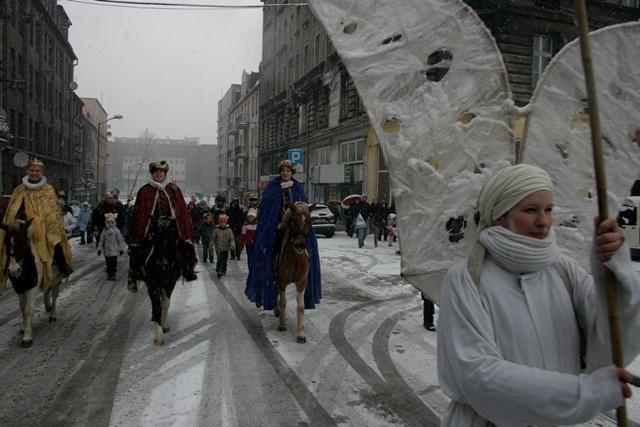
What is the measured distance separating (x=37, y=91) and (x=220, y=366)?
42.3 m

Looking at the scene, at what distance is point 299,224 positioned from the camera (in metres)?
6.28

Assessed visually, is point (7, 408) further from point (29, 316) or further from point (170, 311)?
point (170, 311)

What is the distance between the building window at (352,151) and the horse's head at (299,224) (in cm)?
2205

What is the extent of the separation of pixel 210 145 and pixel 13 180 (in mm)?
89316

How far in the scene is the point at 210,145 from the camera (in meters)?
120

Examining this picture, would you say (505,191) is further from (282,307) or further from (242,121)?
(242,121)

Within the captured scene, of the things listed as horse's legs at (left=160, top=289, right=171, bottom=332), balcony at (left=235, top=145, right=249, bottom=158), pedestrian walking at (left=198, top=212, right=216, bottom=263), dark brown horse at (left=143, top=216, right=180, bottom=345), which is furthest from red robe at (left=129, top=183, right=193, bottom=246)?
balcony at (left=235, top=145, right=249, bottom=158)

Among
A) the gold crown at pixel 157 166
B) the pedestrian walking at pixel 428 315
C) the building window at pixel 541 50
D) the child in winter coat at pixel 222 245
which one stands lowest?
the pedestrian walking at pixel 428 315

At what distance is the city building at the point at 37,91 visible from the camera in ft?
102

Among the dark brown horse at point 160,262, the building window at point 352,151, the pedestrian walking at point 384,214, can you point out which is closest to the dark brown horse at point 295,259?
the dark brown horse at point 160,262

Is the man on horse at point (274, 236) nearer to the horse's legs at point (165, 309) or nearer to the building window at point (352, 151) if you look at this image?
the horse's legs at point (165, 309)

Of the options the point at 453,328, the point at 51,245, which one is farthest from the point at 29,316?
the point at 453,328

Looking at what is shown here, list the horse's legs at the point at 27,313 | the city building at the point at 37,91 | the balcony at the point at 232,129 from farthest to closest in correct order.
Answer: the balcony at the point at 232,129 < the city building at the point at 37,91 < the horse's legs at the point at 27,313

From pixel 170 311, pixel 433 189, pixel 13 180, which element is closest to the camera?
pixel 433 189
